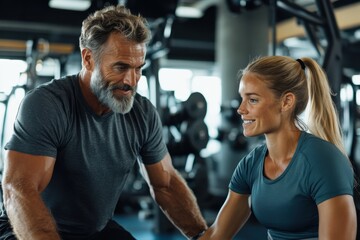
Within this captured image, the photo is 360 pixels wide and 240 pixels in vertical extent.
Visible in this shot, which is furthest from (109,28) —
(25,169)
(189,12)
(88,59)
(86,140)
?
(189,12)

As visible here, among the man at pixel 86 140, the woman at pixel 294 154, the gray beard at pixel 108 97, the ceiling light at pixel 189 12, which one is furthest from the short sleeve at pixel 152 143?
the ceiling light at pixel 189 12

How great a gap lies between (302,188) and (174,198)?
2.19ft

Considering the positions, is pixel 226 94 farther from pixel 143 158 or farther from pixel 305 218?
pixel 305 218

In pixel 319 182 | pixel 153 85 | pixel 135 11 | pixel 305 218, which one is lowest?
pixel 305 218

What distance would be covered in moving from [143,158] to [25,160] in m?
0.54

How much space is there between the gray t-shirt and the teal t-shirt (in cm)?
54

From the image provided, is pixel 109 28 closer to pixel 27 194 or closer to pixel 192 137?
pixel 27 194

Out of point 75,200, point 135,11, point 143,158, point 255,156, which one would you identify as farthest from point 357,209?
point 135,11

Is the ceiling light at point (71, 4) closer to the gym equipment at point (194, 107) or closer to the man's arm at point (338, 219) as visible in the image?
the gym equipment at point (194, 107)

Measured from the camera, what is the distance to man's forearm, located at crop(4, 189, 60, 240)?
163cm

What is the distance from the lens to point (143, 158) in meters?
2.13

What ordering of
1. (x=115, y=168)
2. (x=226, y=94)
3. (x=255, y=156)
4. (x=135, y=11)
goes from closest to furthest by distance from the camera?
1. (x=255, y=156)
2. (x=115, y=168)
3. (x=135, y=11)
4. (x=226, y=94)

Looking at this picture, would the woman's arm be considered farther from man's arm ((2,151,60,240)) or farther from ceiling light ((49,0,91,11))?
ceiling light ((49,0,91,11))

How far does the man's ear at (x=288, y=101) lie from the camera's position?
5.55 ft
